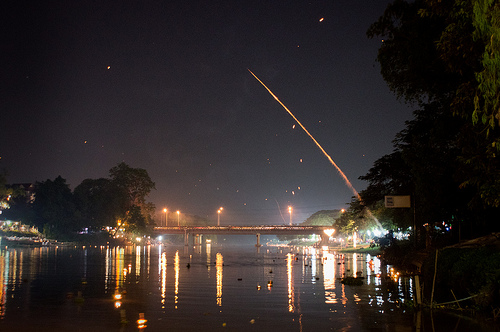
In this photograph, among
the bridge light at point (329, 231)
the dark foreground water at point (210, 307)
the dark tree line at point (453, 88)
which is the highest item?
the dark tree line at point (453, 88)

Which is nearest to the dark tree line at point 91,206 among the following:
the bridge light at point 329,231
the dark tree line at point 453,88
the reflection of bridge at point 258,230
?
the reflection of bridge at point 258,230

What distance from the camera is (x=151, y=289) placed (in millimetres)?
23562

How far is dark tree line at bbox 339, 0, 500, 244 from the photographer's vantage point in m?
Result: 13.4

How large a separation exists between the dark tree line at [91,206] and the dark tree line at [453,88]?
107101 mm

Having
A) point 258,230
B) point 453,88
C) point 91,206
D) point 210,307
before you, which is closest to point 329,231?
point 258,230

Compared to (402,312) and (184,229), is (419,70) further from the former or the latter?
(184,229)

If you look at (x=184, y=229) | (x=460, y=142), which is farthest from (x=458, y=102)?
(x=184, y=229)

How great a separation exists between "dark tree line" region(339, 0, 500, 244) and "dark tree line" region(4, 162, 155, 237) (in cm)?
10710

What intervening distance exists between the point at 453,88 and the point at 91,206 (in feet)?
436

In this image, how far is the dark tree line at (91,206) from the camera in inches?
5128

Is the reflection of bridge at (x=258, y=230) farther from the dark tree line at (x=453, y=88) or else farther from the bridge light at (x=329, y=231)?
the dark tree line at (x=453, y=88)

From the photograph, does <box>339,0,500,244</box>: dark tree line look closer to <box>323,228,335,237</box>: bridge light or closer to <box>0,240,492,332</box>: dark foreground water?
<box>0,240,492,332</box>: dark foreground water

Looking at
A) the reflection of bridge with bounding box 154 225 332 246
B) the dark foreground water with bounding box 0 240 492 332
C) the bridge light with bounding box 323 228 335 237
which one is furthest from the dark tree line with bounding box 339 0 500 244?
the reflection of bridge with bounding box 154 225 332 246

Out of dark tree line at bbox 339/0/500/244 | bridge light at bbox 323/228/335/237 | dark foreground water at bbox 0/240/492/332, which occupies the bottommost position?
dark foreground water at bbox 0/240/492/332
